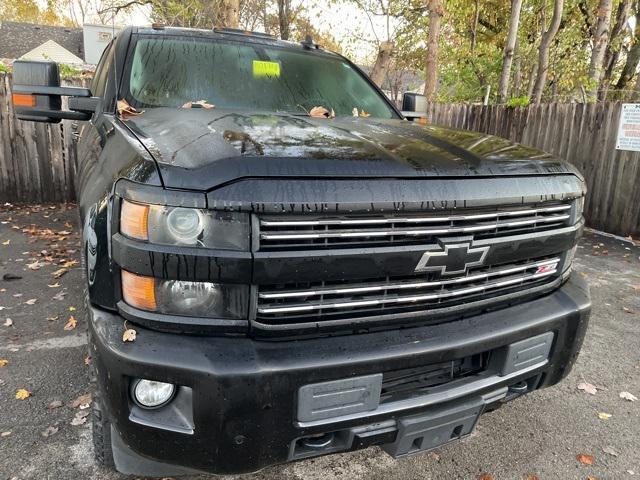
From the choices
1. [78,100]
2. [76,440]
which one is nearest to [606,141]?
[78,100]

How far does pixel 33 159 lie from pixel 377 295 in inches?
283

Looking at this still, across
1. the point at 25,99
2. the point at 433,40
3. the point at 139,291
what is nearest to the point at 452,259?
the point at 139,291

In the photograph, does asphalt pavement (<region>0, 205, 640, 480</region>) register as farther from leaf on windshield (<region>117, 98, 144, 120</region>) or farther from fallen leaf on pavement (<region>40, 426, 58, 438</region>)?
leaf on windshield (<region>117, 98, 144, 120</region>)

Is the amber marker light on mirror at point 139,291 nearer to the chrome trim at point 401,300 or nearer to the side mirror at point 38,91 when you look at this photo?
the chrome trim at point 401,300

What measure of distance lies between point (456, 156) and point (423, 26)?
1752 cm

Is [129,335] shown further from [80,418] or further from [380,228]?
[80,418]

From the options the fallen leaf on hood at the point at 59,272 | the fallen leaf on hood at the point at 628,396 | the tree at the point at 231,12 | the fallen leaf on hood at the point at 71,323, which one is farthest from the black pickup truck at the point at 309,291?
the tree at the point at 231,12

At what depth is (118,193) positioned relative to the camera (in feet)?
5.16

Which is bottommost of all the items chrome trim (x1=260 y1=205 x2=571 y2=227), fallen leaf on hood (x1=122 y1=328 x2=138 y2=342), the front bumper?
the front bumper

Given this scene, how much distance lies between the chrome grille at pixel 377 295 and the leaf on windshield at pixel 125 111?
4.67 feet

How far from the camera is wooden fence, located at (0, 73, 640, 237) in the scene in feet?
22.2

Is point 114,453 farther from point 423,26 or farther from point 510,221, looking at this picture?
point 423,26

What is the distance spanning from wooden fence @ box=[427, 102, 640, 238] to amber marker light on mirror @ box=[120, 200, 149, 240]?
7077mm

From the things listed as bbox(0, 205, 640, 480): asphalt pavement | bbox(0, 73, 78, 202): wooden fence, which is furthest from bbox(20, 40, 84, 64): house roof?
bbox(0, 205, 640, 480): asphalt pavement
